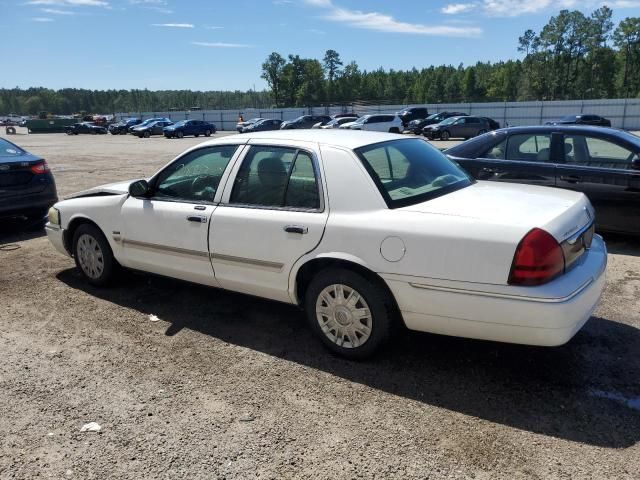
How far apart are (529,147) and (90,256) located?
553 cm

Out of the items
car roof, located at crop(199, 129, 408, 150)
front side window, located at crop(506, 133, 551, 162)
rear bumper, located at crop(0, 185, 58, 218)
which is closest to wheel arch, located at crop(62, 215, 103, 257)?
car roof, located at crop(199, 129, 408, 150)

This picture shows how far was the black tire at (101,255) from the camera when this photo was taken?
525 centimetres

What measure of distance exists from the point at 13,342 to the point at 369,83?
143625 millimetres

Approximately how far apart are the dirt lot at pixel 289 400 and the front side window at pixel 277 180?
3.64ft

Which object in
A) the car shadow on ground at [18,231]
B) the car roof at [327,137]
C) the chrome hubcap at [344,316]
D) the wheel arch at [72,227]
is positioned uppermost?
the car roof at [327,137]

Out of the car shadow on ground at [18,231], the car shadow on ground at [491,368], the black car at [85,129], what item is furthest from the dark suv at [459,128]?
the black car at [85,129]

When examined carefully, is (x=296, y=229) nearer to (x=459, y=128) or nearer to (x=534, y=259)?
Answer: (x=534, y=259)

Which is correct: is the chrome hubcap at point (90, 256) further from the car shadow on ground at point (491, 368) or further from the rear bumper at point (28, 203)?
the rear bumper at point (28, 203)

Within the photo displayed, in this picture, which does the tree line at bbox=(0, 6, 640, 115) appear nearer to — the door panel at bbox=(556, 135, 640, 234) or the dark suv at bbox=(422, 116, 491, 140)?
the dark suv at bbox=(422, 116, 491, 140)

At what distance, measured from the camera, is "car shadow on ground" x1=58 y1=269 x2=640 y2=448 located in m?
3.15

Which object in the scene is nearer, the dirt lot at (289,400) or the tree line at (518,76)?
the dirt lot at (289,400)

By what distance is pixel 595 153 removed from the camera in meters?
6.78

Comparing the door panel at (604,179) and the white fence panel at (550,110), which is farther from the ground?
the door panel at (604,179)

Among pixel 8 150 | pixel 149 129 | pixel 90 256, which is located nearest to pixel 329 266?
pixel 90 256
